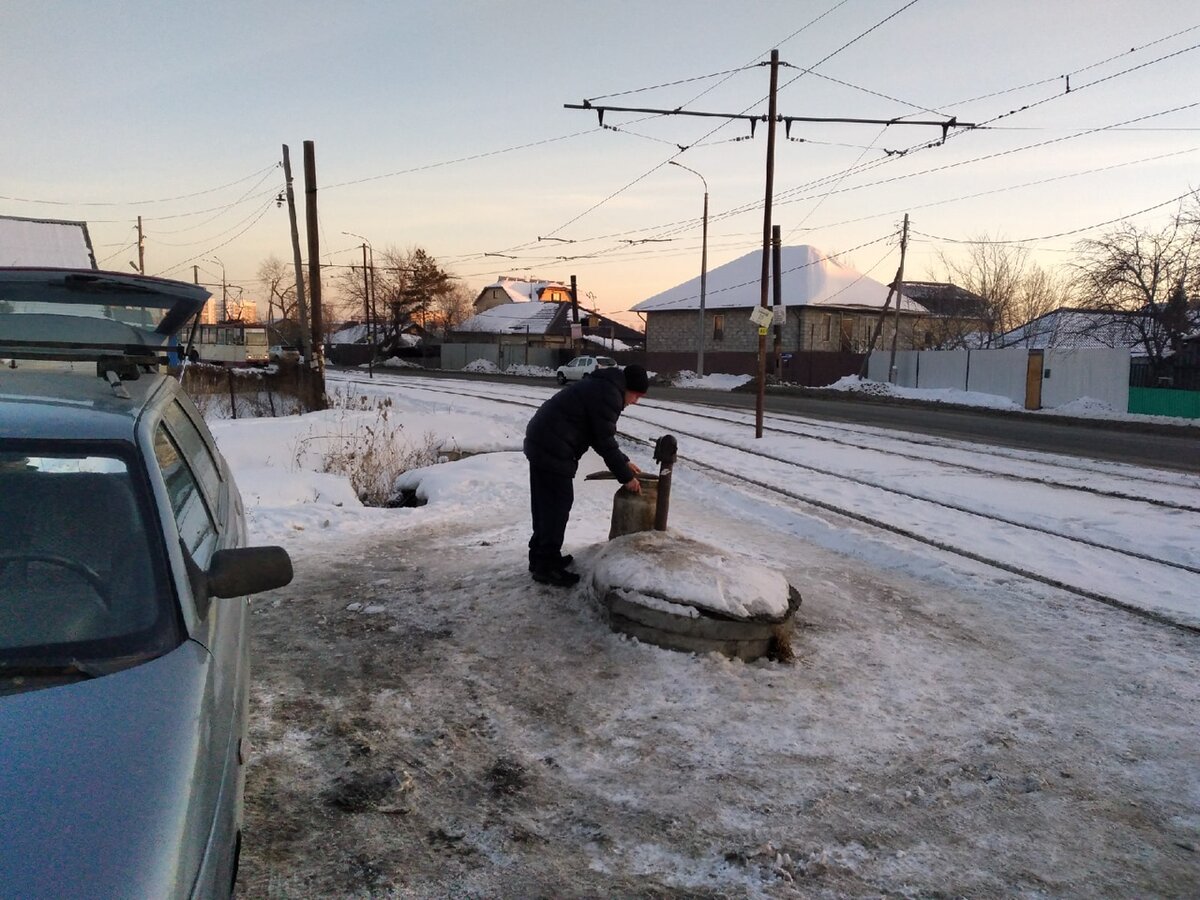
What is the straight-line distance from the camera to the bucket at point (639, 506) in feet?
20.4

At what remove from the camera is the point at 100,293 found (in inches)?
152

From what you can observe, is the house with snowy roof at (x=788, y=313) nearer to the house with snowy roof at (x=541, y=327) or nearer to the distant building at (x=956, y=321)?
the distant building at (x=956, y=321)

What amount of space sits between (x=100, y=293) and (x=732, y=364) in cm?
4776

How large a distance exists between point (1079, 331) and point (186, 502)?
36.1m

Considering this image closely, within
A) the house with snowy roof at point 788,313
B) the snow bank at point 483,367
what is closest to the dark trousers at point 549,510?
the house with snowy roof at point 788,313

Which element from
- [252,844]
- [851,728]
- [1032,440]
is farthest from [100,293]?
[1032,440]

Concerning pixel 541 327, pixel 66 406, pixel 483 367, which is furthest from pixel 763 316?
pixel 541 327

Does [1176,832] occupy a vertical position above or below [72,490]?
below

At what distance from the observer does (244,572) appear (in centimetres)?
264

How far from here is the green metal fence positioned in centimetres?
2566

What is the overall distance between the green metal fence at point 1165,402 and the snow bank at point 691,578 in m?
25.1

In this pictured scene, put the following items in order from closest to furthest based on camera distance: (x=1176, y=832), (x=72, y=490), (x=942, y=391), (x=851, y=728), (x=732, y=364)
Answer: (x=72, y=490)
(x=1176, y=832)
(x=851, y=728)
(x=942, y=391)
(x=732, y=364)

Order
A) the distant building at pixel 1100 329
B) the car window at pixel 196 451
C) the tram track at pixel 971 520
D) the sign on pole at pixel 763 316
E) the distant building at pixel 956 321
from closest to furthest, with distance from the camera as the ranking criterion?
the car window at pixel 196 451, the tram track at pixel 971 520, the sign on pole at pixel 763 316, the distant building at pixel 1100 329, the distant building at pixel 956 321

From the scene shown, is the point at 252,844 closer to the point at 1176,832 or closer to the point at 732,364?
the point at 1176,832
